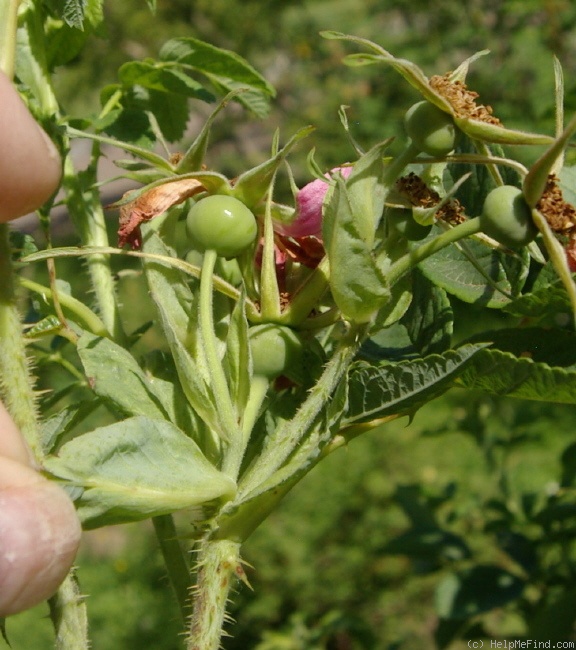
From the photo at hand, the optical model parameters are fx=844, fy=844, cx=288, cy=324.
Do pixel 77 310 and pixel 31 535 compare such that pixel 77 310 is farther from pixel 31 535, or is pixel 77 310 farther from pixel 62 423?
pixel 31 535

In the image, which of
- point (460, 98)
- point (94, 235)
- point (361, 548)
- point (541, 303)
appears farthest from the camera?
point (361, 548)

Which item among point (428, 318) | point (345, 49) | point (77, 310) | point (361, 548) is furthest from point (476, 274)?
point (345, 49)

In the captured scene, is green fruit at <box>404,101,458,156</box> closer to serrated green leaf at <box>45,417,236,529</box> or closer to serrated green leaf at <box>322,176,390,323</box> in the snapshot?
serrated green leaf at <box>322,176,390,323</box>

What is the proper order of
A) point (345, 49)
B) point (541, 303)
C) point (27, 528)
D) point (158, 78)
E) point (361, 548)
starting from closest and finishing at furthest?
1. point (27, 528)
2. point (541, 303)
3. point (158, 78)
4. point (361, 548)
5. point (345, 49)

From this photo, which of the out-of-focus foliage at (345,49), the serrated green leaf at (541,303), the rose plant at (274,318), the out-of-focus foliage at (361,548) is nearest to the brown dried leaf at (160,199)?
the rose plant at (274,318)

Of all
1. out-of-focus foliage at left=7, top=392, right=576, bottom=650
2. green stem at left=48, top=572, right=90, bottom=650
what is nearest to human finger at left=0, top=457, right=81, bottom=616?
green stem at left=48, top=572, right=90, bottom=650
